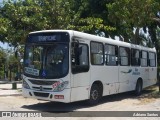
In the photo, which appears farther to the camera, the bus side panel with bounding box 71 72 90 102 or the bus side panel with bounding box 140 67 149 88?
the bus side panel with bounding box 140 67 149 88

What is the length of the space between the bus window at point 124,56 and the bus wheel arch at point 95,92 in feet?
8.32

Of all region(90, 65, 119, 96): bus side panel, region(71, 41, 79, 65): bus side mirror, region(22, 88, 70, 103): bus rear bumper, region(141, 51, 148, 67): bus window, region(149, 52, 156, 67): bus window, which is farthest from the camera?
region(149, 52, 156, 67): bus window

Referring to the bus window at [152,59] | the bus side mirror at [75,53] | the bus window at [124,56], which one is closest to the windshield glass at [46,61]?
the bus side mirror at [75,53]

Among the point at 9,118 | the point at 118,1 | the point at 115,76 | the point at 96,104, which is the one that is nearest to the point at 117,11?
the point at 118,1

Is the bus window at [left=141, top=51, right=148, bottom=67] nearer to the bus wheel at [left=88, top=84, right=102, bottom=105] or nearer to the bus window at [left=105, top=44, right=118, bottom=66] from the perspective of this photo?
the bus window at [left=105, top=44, right=118, bottom=66]

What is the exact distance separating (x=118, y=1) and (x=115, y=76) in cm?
465

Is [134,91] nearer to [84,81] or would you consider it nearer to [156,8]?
[156,8]

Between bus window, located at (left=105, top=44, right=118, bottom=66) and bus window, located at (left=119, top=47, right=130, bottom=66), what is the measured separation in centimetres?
65

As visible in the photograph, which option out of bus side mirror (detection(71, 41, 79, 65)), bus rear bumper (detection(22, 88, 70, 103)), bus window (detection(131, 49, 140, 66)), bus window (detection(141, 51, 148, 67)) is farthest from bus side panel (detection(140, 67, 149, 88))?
bus rear bumper (detection(22, 88, 70, 103))

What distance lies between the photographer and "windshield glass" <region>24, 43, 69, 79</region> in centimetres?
1256

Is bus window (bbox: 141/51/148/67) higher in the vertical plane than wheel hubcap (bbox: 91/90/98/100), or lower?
higher

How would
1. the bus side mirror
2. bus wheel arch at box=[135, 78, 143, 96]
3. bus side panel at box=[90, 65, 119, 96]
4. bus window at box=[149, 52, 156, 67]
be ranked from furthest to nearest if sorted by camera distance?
1. bus window at box=[149, 52, 156, 67]
2. bus wheel arch at box=[135, 78, 143, 96]
3. bus side panel at box=[90, 65, 119, 96]
4. the bus side mirror

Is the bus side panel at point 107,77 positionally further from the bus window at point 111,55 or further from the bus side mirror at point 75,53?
the bus side mirror at point 75,53

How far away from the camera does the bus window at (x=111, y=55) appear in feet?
50.2
